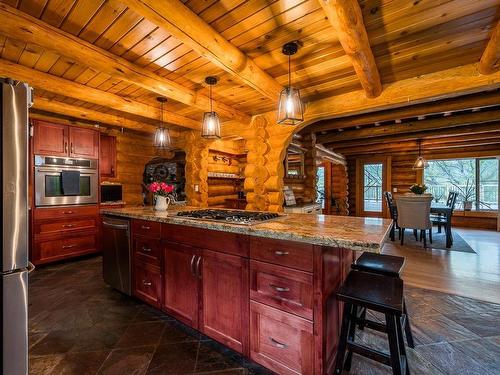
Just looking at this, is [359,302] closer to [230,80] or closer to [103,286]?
[230,80]

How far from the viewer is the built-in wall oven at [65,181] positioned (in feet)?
11.9

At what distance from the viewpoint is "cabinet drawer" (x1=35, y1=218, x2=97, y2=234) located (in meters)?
3.62

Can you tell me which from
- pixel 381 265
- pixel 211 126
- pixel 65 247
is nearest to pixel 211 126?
pixel 211 126

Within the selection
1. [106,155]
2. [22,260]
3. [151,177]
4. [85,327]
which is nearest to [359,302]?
[22,260]

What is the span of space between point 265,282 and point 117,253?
1922 millimetres

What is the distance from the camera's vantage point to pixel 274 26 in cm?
192

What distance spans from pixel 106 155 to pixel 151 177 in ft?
7.45

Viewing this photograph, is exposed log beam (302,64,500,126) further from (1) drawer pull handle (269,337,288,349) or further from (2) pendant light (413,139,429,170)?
(2) pendant light (413,139,429,170)

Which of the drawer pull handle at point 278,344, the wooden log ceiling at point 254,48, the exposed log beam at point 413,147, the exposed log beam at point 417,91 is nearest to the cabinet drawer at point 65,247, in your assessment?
the wooden log ceiling at point 254,48

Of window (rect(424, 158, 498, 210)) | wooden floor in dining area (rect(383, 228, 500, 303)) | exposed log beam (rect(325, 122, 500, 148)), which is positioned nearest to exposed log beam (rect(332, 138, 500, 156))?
exposed log beam (rect(325, 122, 500, 148))

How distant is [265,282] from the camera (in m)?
1.57

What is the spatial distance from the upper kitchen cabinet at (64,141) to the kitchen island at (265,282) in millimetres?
2814

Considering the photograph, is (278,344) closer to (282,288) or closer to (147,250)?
(282,288)

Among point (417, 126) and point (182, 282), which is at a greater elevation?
point (417, 126)
